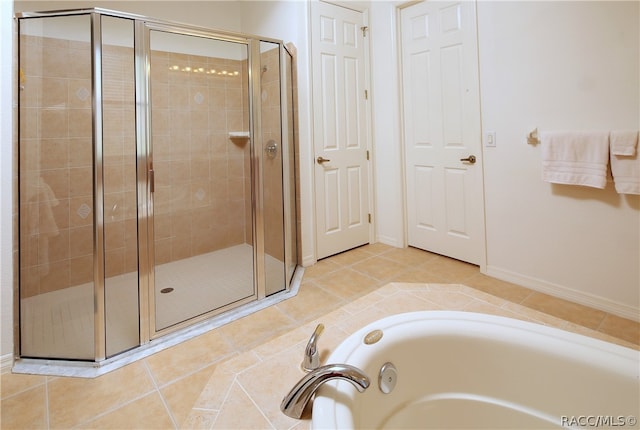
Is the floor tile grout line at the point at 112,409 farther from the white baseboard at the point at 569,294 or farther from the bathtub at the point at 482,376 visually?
the white baseboard at the point at 569,294

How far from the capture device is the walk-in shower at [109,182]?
5.79ft

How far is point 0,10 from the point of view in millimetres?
1623

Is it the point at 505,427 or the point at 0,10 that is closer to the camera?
the point at 505,427

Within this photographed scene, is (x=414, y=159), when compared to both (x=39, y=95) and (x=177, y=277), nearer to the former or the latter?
(x=177, y=277)

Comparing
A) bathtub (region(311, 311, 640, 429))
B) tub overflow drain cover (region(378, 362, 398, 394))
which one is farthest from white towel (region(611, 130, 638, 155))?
tub overflow drain cover (region(378, 362, 398, 394))

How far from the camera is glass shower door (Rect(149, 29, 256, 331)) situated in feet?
7.03

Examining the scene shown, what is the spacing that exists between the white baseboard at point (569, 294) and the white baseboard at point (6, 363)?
304 centimetres

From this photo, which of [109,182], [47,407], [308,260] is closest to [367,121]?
[308,260]

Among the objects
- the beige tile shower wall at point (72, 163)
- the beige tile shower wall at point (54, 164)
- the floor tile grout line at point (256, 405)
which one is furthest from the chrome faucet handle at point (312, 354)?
the beige tile shower wall at point (54, 164)

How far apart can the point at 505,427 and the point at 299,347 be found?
0.84 metres

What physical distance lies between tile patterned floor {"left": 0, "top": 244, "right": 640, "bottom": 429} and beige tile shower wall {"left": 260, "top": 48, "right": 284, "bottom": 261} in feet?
1.41

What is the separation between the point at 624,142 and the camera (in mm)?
1840

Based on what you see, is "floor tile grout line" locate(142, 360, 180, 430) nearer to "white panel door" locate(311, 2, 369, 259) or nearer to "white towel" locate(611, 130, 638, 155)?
"white panel door" locate(311, 2, 369, 259)

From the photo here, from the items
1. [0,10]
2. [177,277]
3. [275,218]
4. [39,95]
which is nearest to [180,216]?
[177,277]
